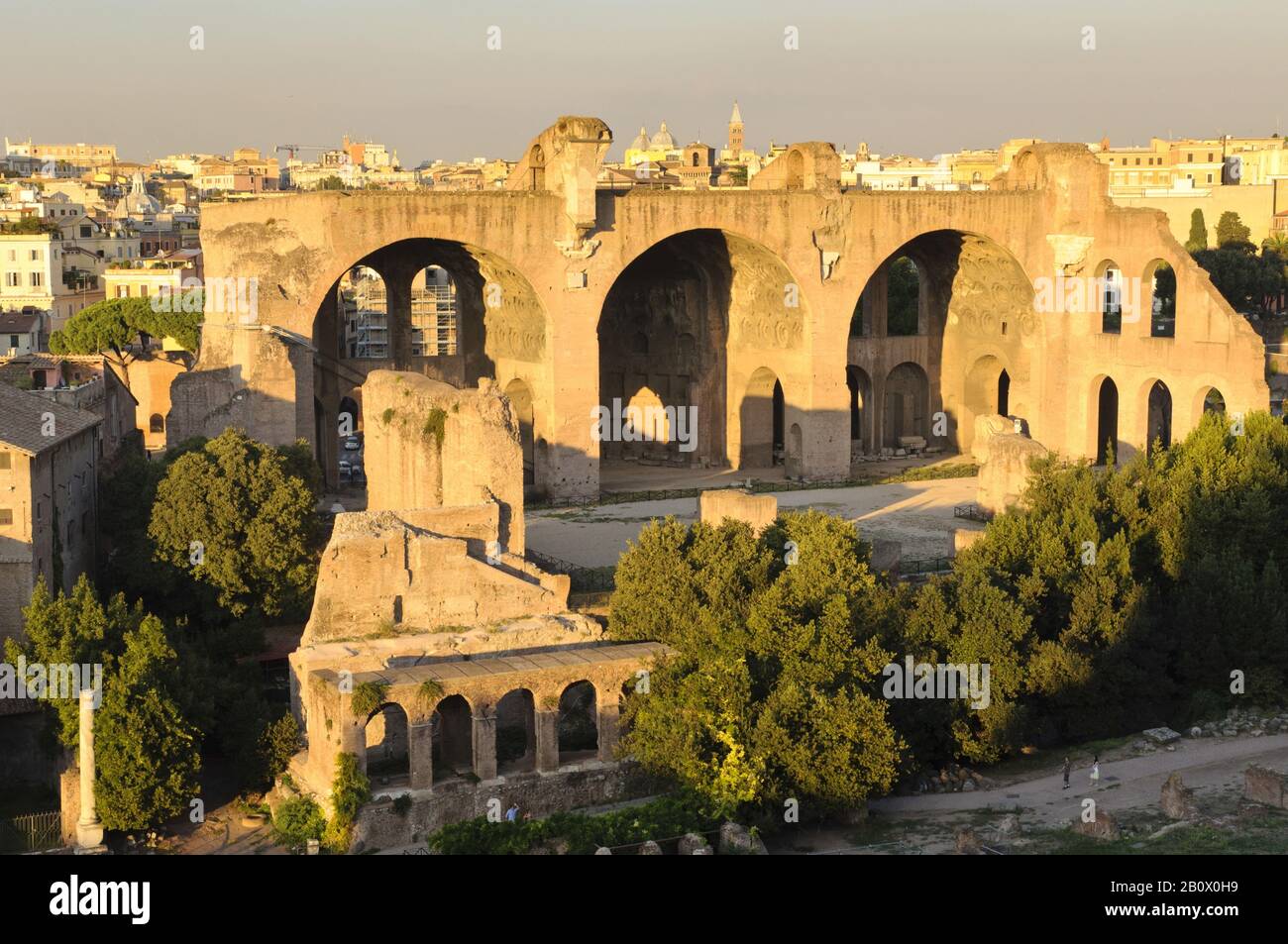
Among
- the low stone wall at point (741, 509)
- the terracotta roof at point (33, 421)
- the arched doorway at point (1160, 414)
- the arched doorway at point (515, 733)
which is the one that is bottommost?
the arched doorway at point (515, 733)

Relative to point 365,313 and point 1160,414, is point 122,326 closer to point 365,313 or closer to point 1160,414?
point 365,313

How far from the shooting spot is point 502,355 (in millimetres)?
39531

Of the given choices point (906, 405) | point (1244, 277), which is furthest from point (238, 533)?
point (1244, 277)

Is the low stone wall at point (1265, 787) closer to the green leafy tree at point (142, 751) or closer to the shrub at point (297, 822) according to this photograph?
the shrub at point (297, 822)

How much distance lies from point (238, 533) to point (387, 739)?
5.28 metres

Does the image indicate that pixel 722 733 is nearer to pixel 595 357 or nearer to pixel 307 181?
pixel 595 357

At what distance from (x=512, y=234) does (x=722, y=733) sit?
16.8 metres

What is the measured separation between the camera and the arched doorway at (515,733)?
891 inches

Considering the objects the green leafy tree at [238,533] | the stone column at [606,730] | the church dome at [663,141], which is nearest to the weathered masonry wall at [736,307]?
the green leafy tree at [238,533]

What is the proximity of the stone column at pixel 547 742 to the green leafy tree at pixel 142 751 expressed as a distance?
4465 millimetres

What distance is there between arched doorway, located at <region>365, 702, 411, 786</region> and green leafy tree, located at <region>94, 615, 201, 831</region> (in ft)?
7.37

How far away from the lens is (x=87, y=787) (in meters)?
21.7

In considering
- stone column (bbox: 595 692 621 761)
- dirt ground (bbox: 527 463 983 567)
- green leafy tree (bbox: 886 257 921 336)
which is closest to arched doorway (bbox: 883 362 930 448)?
green leafy tree (bbox: 886 257 921 336)

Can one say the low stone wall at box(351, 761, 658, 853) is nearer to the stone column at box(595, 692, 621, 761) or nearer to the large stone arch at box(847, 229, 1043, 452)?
the stone column at box(595, 692, 621, 761)
